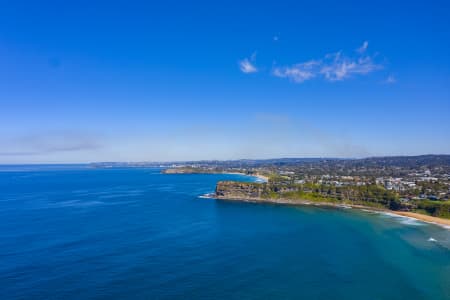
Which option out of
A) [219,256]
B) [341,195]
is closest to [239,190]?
[341,195]

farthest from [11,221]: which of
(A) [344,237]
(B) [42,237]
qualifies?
(A) [344,237]

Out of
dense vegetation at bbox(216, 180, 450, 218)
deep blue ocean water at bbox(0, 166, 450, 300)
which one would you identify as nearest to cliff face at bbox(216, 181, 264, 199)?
dense vegetation at bbox(216, 180, 450, 218)

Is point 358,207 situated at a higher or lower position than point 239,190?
lower

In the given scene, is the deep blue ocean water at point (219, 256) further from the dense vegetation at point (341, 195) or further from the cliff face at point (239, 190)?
the cliff face at point (239, 190)

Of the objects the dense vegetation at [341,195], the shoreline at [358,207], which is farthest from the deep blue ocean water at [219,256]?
the dense vegetation at [341,195]

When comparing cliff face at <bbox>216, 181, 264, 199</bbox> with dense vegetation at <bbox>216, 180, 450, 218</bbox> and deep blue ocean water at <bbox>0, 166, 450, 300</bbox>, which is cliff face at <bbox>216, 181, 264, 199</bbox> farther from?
deep blue ocean water at <bbox>0, 166, 450, 300</bbox>

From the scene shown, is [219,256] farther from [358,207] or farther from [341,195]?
[341,195]
